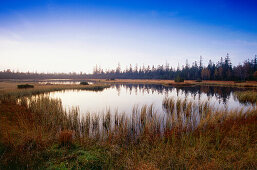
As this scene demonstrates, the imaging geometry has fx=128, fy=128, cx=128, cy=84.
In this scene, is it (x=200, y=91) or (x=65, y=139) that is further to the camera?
(x=200, y=91)

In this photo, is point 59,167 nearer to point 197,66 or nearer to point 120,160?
point 120,160

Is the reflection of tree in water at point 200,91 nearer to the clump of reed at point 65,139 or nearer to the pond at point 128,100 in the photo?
the pond at point 128,100

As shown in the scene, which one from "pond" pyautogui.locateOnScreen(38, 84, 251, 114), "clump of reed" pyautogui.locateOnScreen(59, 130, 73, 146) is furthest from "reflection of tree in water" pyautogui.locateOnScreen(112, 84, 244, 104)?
"clump of reed" pyautogui.locateOnScreen(59, 130, 73, 146)

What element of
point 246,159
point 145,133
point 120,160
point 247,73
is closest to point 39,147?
point 120,160

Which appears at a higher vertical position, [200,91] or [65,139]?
[65,139]

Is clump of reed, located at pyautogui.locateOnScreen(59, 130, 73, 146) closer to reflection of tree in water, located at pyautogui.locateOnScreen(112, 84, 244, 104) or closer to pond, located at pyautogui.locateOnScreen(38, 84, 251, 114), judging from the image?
pond, located at pyautogui.locateOnScreen(38, 84, 251, 114)

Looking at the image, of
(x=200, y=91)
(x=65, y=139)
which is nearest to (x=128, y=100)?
(x=65, y=139)

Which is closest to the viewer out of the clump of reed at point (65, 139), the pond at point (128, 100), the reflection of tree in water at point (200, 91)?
the clump of reed at point (65, 139)

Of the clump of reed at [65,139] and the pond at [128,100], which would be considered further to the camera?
the pond at [128,100]

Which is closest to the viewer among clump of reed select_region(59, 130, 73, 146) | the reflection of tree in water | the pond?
clump of reed select_region(59, 130, 73, 146)

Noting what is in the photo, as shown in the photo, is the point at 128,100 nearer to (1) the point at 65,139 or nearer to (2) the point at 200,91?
(1) the point at 65,139

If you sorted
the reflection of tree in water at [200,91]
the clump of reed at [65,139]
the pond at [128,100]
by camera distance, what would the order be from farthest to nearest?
the reflection of tree in water at [200,91], the pond at [128,100], the clump of reed at [65,139]

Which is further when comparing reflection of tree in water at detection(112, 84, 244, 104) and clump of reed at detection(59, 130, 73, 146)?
reflection of tree in water at detection(112, 84, 244, 104)

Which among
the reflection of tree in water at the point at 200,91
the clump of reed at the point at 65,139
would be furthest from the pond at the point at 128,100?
the clump of reed at the point at 65,139
